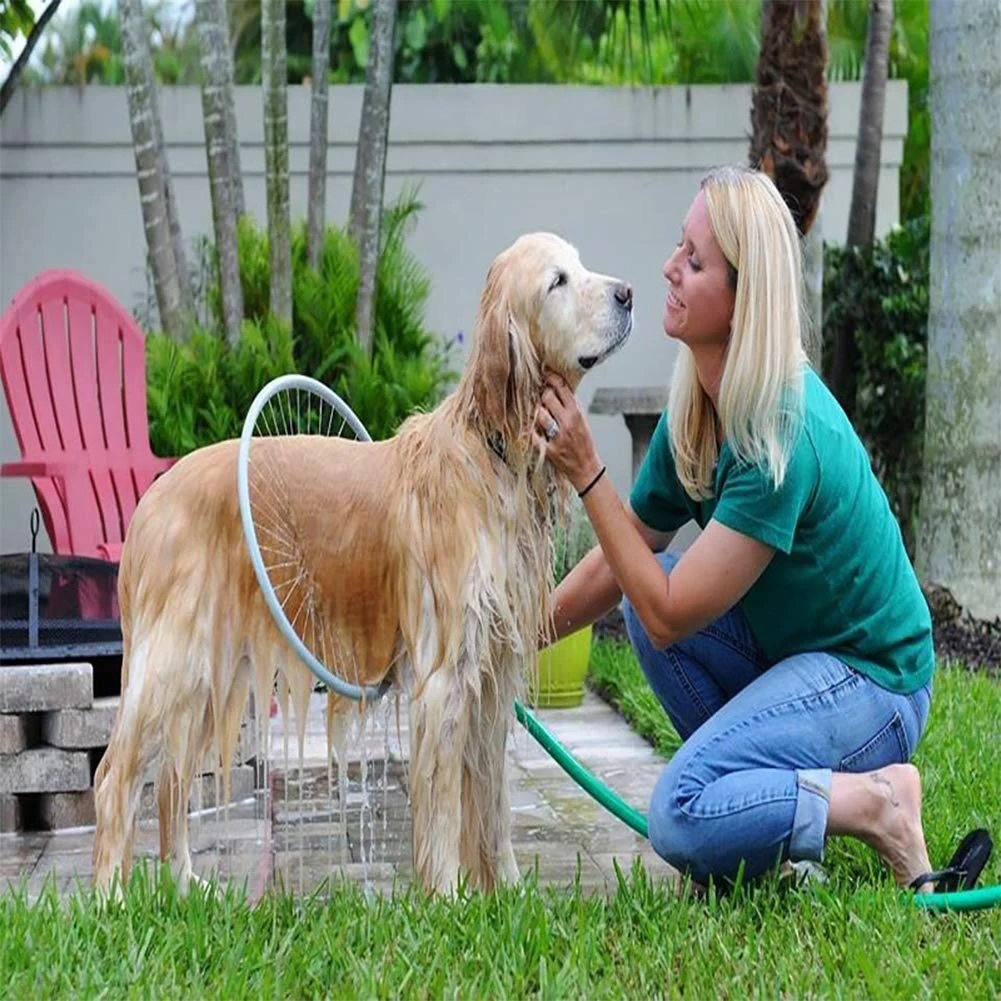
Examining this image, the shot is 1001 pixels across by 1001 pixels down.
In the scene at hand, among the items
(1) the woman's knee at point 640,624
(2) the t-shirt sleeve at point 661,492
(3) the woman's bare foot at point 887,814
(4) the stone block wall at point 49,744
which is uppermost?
(2) the t-shirt sleeve at point 661,492

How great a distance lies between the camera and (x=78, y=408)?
6.96 meters

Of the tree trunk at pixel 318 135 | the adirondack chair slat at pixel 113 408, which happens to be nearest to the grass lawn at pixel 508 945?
the adirondack chair slat at pixel 113 408

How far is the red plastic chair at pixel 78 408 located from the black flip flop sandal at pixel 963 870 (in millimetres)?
3606

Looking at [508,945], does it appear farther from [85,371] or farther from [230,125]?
[230,125]

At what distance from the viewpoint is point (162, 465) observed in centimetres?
700

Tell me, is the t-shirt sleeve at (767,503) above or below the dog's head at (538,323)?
below

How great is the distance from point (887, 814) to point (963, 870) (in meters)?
0.24

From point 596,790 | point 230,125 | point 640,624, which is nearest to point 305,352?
point 230,125

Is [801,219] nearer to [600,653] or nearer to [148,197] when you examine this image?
[600,653]

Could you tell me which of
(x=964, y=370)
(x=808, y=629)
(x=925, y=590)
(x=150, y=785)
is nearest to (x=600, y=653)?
(x=925, y=590)

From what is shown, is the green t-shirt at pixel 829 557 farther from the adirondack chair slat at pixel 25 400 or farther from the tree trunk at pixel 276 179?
the tree trunk at pixel 276 179

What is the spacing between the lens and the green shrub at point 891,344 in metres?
9.39

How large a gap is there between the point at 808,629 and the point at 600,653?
12.7 ft

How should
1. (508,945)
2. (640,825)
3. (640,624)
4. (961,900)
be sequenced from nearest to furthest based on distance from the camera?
(508,945), (961,900), (640,624), (640,825)
